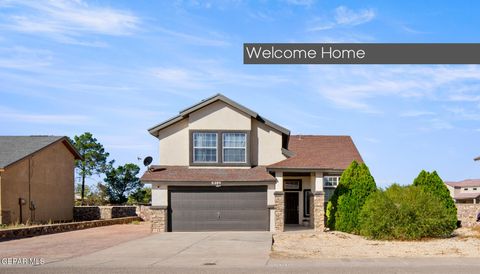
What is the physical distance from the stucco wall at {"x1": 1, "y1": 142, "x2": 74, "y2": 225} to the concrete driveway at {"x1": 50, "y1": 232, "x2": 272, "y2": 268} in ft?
37.6

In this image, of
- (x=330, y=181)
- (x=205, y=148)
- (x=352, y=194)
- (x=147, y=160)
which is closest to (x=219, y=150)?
(x=205, y=148)

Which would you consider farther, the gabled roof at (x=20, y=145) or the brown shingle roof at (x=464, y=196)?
the brown shingle roof at (x=464, y=196)

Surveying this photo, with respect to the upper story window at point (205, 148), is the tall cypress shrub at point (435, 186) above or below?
below

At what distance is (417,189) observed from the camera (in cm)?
2427

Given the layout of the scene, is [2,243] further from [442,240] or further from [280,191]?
[442,240]

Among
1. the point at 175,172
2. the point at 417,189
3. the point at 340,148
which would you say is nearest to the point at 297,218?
the point at 340,148

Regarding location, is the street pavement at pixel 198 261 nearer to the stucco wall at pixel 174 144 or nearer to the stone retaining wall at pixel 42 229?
the stone retaining wall at pixel 42 229

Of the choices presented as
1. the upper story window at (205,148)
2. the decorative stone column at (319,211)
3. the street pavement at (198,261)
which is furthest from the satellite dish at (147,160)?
the street pavement at (198,261)

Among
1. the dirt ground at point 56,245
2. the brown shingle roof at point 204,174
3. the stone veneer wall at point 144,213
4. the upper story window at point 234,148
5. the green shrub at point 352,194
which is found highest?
the upper story window at point 234,148

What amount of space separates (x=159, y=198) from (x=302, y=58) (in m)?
13.0

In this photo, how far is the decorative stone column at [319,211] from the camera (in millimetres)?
29066

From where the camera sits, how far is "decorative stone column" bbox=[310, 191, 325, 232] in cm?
2907

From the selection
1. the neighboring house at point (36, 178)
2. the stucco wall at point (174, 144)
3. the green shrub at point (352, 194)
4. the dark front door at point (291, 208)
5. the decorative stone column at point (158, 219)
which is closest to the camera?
the green shrub at point (352, 194)

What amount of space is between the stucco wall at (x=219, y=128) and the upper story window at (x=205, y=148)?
14.7 inches
